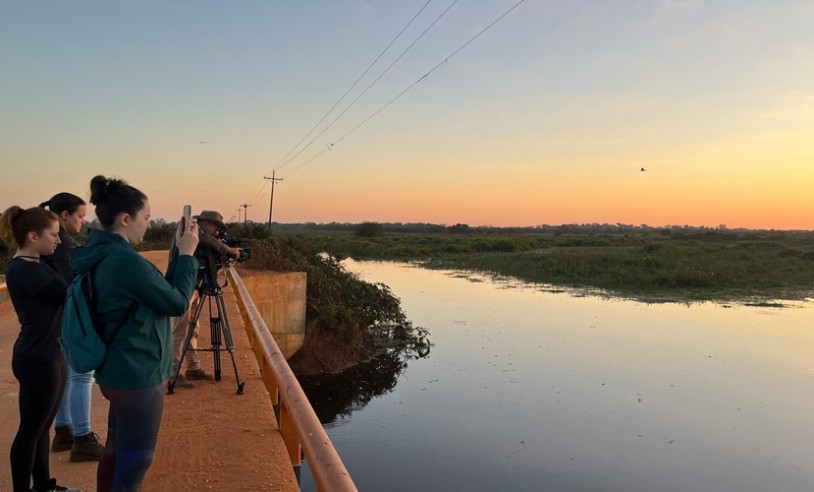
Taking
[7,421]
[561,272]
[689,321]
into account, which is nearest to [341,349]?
[7,421]

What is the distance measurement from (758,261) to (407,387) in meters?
38.4

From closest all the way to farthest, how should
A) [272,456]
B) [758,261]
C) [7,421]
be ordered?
[272,456], [7,421], [758,261]

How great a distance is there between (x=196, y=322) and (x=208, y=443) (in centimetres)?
148

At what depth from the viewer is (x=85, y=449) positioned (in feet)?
12.4

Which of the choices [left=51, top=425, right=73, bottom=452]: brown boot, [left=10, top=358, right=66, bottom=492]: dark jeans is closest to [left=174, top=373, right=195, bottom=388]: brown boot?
[left=51, top=425, right=73, bottom=452]: brown boot

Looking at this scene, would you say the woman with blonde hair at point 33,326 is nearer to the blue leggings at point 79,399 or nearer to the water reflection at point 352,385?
the blue leggings at point 79,399

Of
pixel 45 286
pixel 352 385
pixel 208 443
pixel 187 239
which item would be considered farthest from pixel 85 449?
pixel 352 385

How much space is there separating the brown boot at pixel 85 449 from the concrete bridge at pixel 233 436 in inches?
1.9

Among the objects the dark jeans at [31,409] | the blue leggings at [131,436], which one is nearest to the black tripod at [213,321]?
the dark jeans at [31,409]

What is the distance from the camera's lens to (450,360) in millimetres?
15281

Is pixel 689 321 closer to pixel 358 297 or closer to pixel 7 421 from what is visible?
pixel 358 297

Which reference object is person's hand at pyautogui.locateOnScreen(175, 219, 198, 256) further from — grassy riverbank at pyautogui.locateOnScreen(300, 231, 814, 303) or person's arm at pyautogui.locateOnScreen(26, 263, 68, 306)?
grassy riverbank at pyautogui.locateOnScreen(300, 231, 814, 303)

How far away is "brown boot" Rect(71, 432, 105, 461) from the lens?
379 cm

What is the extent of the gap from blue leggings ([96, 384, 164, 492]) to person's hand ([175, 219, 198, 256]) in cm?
59
